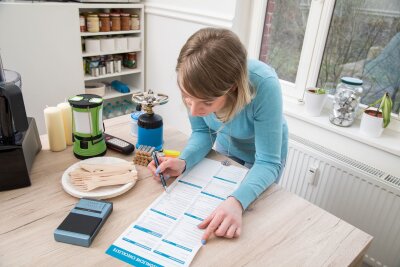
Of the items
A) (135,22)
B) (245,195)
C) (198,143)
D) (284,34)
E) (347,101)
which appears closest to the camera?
(245,195)

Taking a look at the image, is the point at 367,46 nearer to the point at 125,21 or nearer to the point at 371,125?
the point at 371,125

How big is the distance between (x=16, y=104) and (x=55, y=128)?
0.23 metres

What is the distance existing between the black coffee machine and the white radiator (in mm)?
1247

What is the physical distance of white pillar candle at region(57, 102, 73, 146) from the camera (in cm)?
114

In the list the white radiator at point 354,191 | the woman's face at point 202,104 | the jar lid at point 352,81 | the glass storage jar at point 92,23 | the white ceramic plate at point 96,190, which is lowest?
the white radiator at point 354,191

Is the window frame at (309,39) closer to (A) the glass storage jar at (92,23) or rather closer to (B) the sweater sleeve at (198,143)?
(B) the sweater sleeve at (198,143)

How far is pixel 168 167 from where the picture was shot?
40.2 inches

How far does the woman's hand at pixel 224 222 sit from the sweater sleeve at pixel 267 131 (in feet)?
0.41

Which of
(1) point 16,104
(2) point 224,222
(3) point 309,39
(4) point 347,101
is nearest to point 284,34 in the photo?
(3) point 309,39

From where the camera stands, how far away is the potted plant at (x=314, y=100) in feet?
5.46

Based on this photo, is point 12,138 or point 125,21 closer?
point 12,138

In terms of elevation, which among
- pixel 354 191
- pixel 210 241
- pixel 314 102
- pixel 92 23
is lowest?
pixel 354 191

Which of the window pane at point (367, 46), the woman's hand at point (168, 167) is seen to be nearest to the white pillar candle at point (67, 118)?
the woman's hand at point (168, 167)

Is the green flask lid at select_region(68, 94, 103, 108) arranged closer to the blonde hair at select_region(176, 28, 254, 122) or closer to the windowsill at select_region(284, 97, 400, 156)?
the blonde hair at select_region(176, 28, 254, 122)
